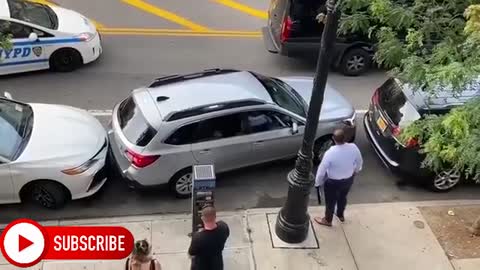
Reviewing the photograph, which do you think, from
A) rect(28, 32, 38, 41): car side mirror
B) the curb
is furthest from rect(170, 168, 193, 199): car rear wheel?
rect(28, 32, 38, 41): car side mirror

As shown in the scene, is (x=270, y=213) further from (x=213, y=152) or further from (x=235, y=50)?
(x=235, y=50)

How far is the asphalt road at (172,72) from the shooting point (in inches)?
371

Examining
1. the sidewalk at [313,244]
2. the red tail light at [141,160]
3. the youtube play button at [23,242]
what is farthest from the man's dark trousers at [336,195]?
the youtube play button at [23,242]

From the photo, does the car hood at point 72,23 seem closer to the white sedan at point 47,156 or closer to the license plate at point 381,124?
the white sedan at point 47,156

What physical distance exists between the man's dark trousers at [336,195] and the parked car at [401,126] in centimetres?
137

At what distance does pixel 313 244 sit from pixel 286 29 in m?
5.43

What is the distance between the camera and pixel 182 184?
367 inches

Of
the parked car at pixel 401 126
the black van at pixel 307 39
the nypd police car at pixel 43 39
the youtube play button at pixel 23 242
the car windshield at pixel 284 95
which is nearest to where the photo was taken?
the youtube play button at pixel 23 242

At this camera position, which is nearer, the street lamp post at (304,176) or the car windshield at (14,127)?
the street lamp post at (304,176)

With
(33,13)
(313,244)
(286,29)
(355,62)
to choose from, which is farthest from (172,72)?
(313,244)

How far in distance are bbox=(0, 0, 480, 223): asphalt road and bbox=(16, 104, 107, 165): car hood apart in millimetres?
768

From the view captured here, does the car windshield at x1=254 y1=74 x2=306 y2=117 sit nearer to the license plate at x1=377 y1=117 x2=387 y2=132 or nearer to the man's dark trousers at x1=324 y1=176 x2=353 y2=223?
the license plate at x1=377 y1=117 x2=387 y2=132

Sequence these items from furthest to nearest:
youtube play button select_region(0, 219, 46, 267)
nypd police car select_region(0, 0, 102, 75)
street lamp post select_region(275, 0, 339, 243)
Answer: nypd police car select_region(0, 0, 102, 75), street lamp post select_region(275, 0, 339, 243), youtube play button select_region(0, 219, 46, 267)

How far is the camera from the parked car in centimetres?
938
